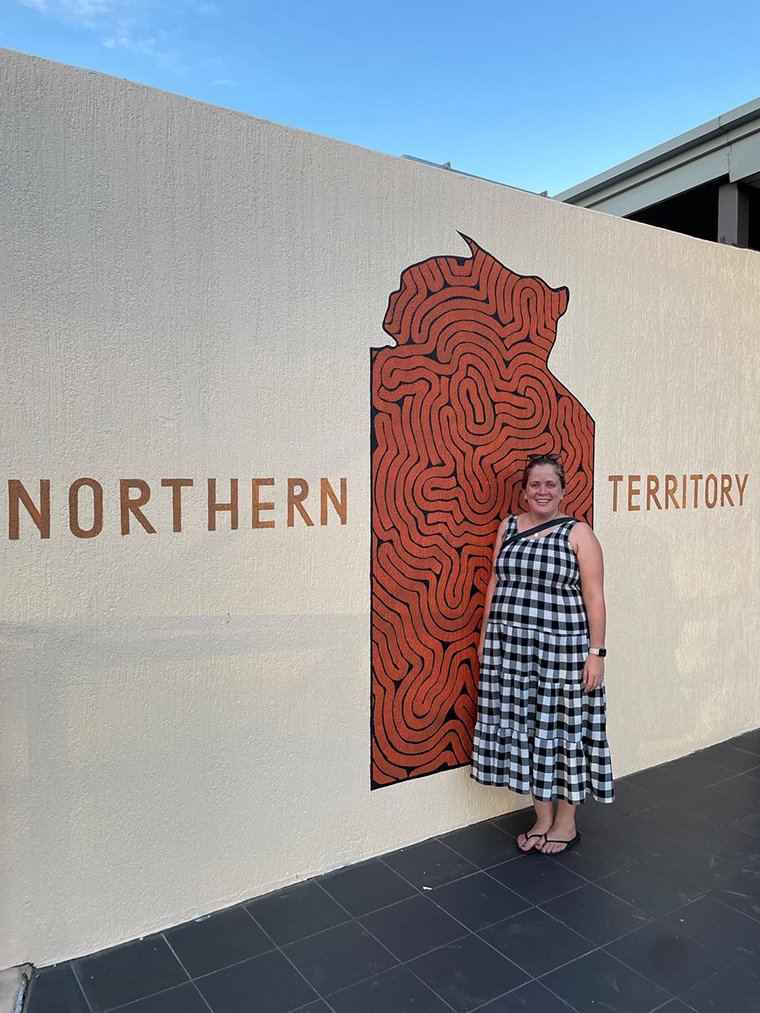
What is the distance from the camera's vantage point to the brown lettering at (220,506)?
2354 millimetres

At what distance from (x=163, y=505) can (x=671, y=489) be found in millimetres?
2363

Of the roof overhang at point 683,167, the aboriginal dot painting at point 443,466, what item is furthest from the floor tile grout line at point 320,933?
the roof overhang at point 683,167

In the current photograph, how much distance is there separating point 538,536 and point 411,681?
0.70m

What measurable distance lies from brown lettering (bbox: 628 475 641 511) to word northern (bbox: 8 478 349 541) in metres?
1.43

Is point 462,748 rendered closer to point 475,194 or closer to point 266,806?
point 266,806

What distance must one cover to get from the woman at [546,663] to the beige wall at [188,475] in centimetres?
32

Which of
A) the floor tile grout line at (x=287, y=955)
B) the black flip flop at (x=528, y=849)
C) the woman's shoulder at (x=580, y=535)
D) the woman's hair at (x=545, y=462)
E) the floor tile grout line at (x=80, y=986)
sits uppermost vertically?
the woman's hair at (x=545, y=462)

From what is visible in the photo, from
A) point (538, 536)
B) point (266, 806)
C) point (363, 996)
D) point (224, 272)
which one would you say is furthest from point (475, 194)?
point (363, 996)

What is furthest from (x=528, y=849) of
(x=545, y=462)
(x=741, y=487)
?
(x=741, y=487)

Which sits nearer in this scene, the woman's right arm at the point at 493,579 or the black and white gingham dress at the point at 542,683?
the black and white gingham dress at the point at 542,683

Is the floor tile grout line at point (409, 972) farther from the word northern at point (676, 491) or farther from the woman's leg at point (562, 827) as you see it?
the word northern at point (676, 491)

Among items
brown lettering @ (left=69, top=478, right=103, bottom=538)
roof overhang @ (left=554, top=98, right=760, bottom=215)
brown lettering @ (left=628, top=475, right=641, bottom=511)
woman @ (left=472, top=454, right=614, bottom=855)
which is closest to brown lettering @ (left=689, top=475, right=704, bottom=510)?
brown lettering @ (left=628, top=475, right=641, bottom=511)

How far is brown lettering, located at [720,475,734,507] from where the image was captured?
12.5ft

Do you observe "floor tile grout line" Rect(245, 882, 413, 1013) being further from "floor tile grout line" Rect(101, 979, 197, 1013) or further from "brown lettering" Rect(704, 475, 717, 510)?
"brown lettering" Rect(704, 475, 717, 510)
